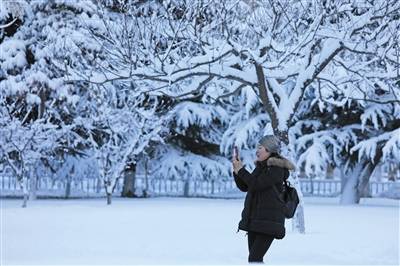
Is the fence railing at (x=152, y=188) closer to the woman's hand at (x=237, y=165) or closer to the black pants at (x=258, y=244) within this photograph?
the black pants at (x=258, y=244)

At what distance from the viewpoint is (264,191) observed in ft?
24.0

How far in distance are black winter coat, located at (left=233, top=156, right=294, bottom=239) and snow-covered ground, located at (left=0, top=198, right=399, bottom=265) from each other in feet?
4.61

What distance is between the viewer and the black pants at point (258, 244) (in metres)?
7.43

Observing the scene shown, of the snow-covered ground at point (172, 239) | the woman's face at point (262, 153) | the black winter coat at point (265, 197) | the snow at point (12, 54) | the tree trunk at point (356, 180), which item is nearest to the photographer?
the black winter coat at point (265, 197)

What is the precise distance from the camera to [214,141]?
29.5m

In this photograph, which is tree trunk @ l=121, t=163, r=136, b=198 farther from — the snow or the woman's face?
the woman's face

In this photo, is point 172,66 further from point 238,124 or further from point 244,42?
point 238,124

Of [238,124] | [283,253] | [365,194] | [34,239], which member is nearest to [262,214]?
[283,253]

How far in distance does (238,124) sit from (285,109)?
13.6 m

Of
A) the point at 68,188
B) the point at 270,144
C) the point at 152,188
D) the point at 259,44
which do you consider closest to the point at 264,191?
the point at 270,144

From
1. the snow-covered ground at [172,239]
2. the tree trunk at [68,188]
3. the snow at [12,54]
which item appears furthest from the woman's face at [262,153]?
the tree trunk at [68,188]

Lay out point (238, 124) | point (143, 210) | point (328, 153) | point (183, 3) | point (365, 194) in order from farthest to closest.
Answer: point (365, 194)
point (238, 124)
point (328, 153)
point (143, 210)
point (183, 3)

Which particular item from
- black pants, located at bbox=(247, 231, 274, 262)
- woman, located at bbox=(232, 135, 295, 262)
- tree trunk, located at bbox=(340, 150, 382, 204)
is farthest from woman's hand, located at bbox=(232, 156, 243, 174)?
tree trunk, located at bbox=(340, 150, 382, 204)

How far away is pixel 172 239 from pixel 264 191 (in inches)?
193
